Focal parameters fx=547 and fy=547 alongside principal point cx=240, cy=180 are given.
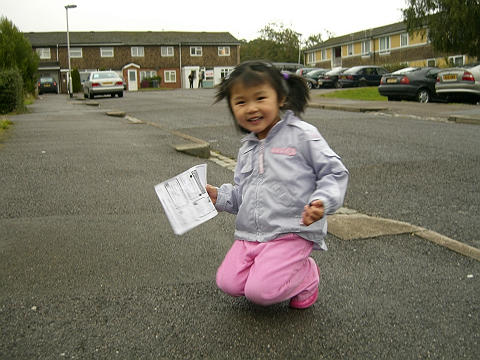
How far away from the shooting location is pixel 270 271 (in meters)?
2.65

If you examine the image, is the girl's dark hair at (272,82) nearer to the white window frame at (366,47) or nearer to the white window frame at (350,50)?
the white window frame at (366,47)

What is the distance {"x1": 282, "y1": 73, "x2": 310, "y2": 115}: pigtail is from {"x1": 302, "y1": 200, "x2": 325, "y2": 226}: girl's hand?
2.15 ft

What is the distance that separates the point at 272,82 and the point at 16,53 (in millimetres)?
24401

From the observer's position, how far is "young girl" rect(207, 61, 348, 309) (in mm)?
2676

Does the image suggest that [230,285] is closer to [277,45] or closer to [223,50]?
[223,50]

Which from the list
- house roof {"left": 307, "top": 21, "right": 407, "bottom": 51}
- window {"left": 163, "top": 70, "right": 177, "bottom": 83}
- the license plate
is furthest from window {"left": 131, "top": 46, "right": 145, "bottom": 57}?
the license plate

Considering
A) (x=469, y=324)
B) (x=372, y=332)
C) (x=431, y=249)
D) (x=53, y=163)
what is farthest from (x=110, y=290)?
(x=53, y=163)

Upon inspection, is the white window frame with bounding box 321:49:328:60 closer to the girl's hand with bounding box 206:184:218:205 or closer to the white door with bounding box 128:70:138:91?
the white door with bounding box 128:70:138:91

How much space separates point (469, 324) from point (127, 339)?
1.58 m

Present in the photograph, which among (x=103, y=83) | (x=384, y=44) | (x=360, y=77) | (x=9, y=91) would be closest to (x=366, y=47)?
(x=384, y=44)

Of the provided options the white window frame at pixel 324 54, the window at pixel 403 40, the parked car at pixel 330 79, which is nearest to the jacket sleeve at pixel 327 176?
the parked car at pixel 330 79

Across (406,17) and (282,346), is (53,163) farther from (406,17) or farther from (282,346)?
(406,17)

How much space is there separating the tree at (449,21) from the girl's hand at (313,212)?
101 feet

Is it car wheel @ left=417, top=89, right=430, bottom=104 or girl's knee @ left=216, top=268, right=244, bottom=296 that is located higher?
car wheel @ left=417, top=89, right=430, bottom=104
